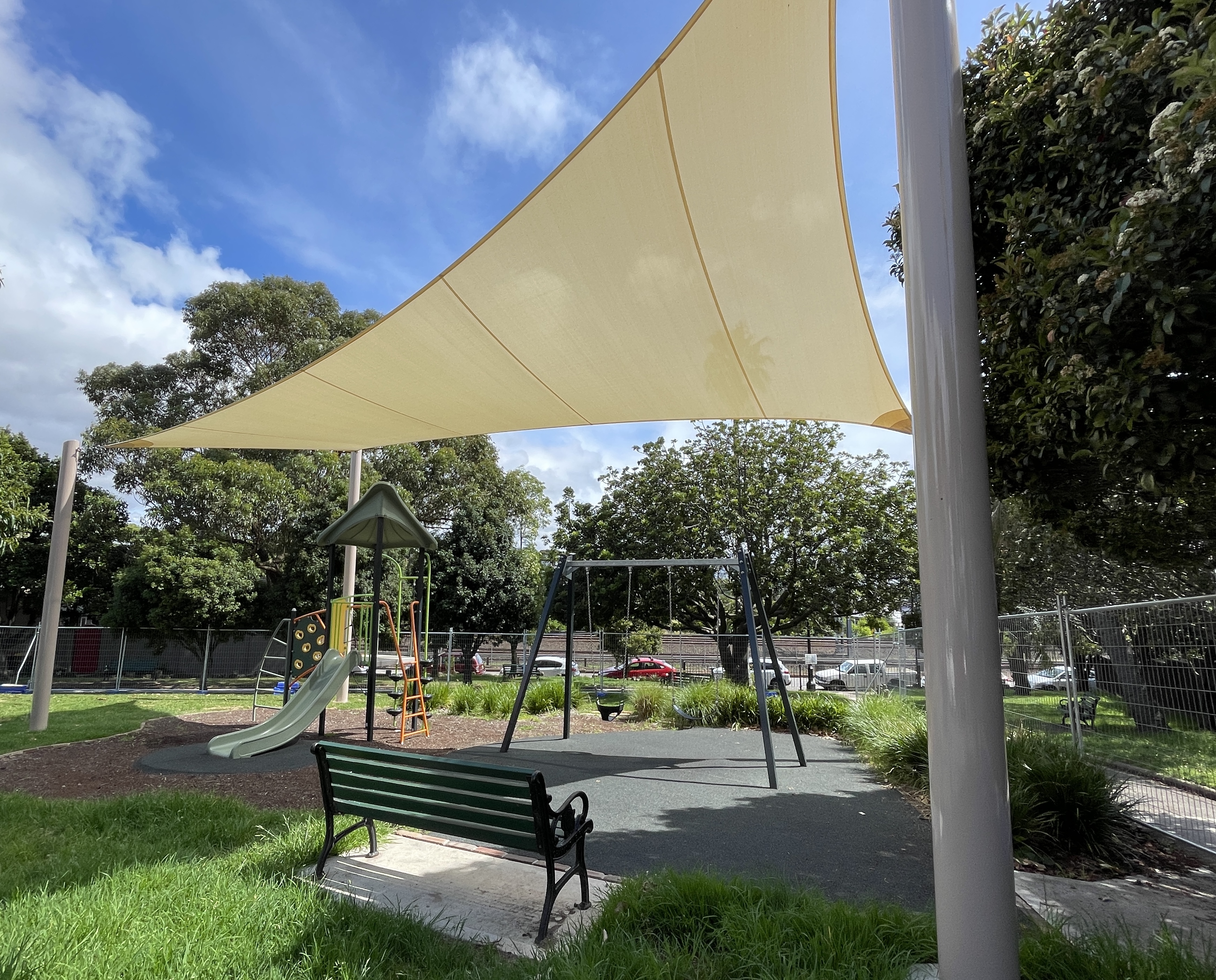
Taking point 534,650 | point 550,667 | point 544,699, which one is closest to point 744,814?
point 534,650

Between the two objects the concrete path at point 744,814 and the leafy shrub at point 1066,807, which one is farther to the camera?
the leafy shrub at point 1066,807

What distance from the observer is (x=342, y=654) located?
8633 millimetres

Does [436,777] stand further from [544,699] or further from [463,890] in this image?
[544,699]

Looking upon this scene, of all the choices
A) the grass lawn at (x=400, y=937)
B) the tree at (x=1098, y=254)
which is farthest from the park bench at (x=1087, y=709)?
the grass lawn at (x=400, y=937)

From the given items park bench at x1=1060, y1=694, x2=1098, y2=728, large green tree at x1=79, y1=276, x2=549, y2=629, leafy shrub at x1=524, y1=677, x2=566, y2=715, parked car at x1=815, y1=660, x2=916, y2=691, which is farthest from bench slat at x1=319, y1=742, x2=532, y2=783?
large green tree at x1=79, y1=276, x2=549, y2=629

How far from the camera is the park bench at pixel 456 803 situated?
2980 millimetres

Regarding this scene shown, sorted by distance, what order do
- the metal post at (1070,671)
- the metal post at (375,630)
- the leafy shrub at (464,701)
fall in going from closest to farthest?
the metal post at (1070,671)
the metal post at (375,630)
the leafy shrub at (464,701)

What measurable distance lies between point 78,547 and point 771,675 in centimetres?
1923

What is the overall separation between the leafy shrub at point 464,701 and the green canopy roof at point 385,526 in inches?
117

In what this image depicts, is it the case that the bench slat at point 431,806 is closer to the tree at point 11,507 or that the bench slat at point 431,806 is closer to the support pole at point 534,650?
the support pole at point 534,650

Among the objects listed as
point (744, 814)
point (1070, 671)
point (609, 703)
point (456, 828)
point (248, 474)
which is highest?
point (248, 474)

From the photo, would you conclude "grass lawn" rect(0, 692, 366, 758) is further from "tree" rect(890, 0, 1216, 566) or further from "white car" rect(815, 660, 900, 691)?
"white car" rect(815, 660, 900, 691)

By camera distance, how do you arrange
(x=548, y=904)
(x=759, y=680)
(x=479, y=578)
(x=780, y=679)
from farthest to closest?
(x=479, y=578), (x=780, y=679), (x=759, y=680), (x=548, y=904)

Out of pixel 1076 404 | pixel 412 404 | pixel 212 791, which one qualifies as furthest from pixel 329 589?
pixel 1076 404
